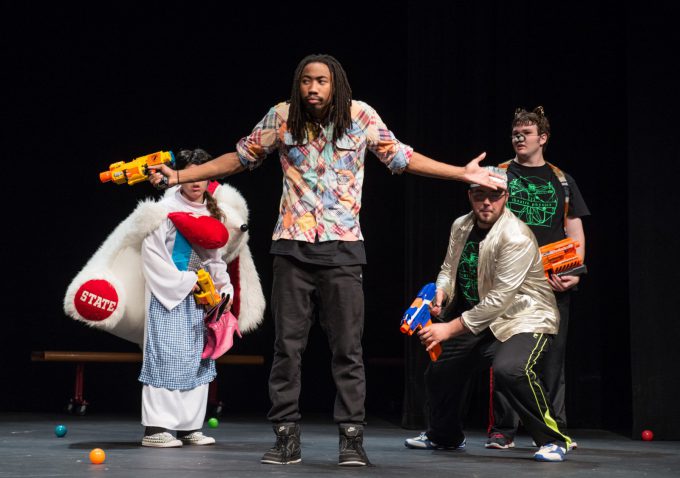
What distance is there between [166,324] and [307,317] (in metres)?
0.97

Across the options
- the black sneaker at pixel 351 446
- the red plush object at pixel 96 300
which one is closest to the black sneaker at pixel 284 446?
the black sneaker at pixel 351 446

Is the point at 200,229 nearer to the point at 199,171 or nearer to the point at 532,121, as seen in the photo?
the point at 199,171

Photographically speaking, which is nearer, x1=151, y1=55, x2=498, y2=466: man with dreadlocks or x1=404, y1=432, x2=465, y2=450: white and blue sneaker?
x1=151, y1=55, x2=498, y2=466: man with dreadlocks

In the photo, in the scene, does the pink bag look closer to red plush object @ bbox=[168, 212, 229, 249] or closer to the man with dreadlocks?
red plush object @ bbox=[168, 212, 229, 249]

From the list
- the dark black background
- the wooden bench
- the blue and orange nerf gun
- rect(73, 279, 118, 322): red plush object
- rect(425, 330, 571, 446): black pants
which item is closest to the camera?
the blue and orange nerf gun

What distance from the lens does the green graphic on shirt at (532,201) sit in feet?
15.2

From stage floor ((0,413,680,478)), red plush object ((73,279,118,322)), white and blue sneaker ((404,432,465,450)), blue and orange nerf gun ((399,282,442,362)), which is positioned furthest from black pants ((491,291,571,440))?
red plush object ((73,279,118,322))

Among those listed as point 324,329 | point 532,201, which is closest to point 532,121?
point 532,201

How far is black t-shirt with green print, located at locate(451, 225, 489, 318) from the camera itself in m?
4.21

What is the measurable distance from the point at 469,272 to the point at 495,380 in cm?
48

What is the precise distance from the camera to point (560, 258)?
4.56 m

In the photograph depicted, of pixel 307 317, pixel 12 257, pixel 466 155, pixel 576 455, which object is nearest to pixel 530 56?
pixel 466 155

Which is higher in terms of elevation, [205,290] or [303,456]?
[205,290]

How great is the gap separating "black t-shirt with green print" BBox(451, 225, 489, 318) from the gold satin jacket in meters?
0.03
